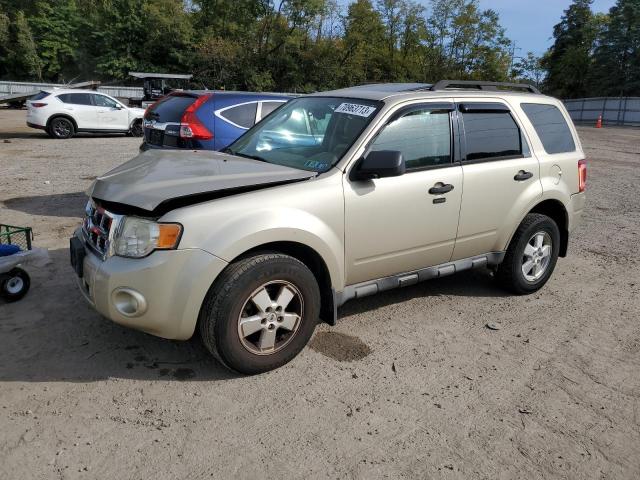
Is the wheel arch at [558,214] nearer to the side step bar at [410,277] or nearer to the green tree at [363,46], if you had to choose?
the side step bar at [410,277]

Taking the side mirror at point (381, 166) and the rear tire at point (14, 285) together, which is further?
the rear tire at point (14, 285)

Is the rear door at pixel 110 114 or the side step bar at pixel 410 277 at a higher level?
the rear door at pixel 110 114

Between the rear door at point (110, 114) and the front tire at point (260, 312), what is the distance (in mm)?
16595

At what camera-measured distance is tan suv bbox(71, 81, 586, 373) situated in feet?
10.5

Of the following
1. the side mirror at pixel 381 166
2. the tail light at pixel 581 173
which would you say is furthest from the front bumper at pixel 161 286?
the tail light at pixel 581 173

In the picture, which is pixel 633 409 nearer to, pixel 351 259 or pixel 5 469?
pixel 351 259

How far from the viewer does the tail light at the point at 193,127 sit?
705cm

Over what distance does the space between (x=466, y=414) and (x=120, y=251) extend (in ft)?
7.32

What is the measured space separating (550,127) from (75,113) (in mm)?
16055

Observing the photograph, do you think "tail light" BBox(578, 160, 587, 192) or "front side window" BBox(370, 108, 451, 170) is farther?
"tail light" BBox(578, 160, 587, 192)

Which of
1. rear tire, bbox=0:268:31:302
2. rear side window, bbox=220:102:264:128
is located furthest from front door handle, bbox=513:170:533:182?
rear tire, bbox=0:268:31:302

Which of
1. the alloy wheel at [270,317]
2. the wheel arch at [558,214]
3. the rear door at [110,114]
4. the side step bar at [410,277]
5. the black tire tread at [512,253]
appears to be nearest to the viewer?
the alloy wheel at [270,317]

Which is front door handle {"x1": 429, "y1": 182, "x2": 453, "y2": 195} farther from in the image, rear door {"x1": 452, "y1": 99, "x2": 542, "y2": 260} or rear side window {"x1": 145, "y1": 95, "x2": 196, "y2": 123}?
rear side window {"x1": 145, "y1": 95, "x2": 196, "y2": 123}

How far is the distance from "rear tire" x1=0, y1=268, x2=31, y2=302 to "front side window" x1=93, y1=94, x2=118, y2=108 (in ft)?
49.5
